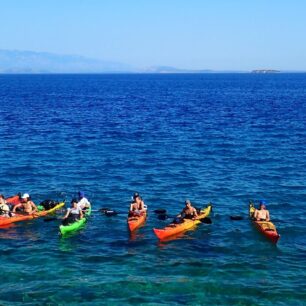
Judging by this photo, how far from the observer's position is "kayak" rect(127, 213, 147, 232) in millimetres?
29547

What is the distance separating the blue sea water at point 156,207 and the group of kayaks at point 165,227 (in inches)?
18.0

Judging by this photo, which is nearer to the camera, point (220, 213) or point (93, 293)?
point (93, 293)

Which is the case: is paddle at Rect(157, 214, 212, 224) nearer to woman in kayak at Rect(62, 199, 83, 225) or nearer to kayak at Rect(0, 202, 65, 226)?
woman in kayak at Rect(62, 199, 83, 225)

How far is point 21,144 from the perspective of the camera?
55.9m

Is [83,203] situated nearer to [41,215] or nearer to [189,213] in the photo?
[41,215]

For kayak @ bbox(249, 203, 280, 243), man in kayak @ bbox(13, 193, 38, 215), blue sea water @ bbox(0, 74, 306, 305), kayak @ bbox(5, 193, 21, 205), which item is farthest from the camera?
kayak @ bbox(5, 193, 21, 205)

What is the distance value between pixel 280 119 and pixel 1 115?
45.1 m

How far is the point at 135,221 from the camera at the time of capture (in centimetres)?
2997

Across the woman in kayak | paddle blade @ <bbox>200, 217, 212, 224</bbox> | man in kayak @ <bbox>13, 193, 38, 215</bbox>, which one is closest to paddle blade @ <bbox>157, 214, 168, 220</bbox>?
paddle blade @ <bbox>200, 217, 212, 224</bbox>

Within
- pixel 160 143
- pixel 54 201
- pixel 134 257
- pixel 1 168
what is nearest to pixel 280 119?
pixel 160 143

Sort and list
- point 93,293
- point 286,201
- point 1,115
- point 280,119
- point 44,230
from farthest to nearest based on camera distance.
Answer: point 1,115 → point 280,119 → point 286,201 → point 44,230 → point 93,293

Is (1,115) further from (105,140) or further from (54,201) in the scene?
(54,201)

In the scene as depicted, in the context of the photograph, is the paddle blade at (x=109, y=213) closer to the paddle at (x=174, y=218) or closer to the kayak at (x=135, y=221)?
the kayak at (x=135, y=221)

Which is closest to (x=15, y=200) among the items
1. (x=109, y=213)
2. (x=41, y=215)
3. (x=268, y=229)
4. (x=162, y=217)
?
(x=41, y=215)
